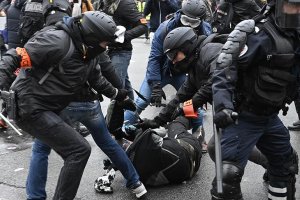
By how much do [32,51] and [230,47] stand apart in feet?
4.31

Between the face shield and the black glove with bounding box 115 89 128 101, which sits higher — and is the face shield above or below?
above

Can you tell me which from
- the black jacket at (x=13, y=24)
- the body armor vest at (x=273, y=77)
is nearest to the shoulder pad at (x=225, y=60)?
the body armor vest at (x=273, y=77)

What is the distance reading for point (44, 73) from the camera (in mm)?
3457

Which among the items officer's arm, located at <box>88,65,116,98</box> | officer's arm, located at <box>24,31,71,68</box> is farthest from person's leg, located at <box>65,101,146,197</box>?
officer's arm, located at <box>24,31,71,68</box>

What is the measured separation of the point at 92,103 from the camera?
3.97m

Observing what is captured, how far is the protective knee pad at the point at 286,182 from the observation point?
358 cm

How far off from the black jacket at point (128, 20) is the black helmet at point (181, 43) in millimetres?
1729

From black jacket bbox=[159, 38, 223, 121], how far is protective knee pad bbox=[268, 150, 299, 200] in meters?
0.73

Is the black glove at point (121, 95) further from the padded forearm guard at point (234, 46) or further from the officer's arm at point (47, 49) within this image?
the padded forearm guard at point (234, 46)

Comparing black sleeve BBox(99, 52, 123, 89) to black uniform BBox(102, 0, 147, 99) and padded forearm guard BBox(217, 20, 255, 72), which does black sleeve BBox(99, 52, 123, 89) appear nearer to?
black uniform BBox(102, 0, 147, 99)

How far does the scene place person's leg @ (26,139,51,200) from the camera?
12.7 ft

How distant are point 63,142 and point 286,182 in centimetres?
164

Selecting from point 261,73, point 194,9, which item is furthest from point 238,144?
point 194,9

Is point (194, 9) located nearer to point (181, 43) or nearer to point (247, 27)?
point (181, 43)
